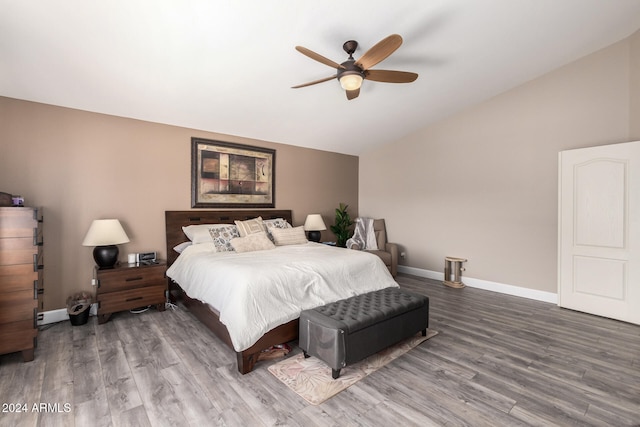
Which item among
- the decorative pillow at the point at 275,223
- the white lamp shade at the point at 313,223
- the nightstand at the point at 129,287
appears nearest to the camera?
the nightstand at the point at 129,287

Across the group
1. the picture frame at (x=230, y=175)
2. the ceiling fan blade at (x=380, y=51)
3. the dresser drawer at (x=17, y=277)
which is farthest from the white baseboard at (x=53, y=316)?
the ceiling fan blade at (x=380, y=51)

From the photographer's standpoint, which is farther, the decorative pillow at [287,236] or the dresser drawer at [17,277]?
the decorative pillow at [287,236]

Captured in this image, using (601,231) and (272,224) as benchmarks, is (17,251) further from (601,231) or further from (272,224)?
(601,231)

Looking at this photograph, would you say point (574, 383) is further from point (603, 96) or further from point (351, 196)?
point (351, 196)

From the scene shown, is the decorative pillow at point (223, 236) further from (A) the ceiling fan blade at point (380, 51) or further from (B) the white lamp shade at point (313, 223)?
(A) the ceiling fan blade at point (380, 51)

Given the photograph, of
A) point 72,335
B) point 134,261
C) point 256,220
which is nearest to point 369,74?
point 256,220

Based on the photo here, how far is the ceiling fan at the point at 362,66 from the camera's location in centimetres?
230

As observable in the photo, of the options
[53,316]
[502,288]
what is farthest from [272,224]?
[502,288]

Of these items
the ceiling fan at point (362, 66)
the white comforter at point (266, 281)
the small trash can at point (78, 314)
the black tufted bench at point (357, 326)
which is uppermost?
the ceiling fan at point (362, 66)

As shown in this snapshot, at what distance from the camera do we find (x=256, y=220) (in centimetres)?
458

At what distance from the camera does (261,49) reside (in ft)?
9.56

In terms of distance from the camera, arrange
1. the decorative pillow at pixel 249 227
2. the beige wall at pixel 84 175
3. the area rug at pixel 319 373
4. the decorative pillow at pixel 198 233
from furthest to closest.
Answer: the decorative pillow at pixel 249 227, the decorative pillow at pixel 198 233, the beige wall at pixel 84 175, the area rug at pixel 319 373

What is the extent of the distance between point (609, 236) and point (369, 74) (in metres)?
3.49

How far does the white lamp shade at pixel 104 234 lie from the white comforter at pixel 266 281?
73cm
